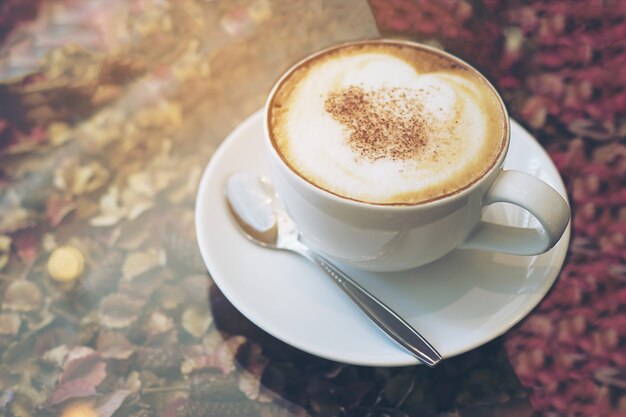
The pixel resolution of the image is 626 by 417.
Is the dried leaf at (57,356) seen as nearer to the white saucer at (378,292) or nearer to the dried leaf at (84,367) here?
the dried leaf at (84,367)

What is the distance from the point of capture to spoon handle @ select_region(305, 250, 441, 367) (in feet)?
1.76

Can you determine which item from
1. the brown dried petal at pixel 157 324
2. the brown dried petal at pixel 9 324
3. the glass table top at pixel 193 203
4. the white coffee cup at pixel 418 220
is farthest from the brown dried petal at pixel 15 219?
the white coffee cup at pixel 418 220

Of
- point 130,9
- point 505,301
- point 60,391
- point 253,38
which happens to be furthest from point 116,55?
point 505,301

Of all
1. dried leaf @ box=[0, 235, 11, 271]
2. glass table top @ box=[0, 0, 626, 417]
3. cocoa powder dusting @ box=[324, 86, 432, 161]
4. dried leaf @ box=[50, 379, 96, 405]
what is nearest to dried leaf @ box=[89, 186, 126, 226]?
glass table top @ box=[0, 0, 626, 417]

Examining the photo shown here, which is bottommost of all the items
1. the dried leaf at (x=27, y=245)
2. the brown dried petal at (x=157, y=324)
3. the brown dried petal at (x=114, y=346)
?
the brown dried petal at (x=114, y=346)

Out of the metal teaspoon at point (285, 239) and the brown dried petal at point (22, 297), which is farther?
the brown dried petal at point (22, 297)

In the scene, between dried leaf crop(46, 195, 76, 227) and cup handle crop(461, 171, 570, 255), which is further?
dried leaf crop(46, 195, 76, 227)

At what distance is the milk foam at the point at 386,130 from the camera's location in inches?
20.8

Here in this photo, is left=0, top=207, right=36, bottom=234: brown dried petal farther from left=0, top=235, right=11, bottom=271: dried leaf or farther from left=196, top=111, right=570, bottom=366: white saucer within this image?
left=196, top=111, right=570, bottom=366: white saucer

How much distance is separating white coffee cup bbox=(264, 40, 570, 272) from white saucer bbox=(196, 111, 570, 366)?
1.5 inches

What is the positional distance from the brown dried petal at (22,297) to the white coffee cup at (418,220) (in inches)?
13.6

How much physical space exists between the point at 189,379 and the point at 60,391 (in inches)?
5.5

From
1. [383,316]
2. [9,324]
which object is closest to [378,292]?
[383,316]

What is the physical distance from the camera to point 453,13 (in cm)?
87
